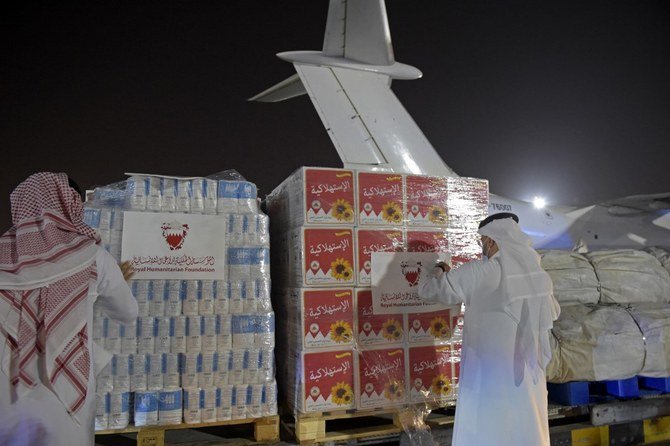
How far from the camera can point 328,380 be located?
3.88 m

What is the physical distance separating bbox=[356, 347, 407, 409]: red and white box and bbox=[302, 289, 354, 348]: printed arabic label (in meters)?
0.25

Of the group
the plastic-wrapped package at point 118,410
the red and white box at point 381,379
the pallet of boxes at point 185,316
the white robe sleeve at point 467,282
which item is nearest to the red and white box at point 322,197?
the pallet of boxes at point 185,316

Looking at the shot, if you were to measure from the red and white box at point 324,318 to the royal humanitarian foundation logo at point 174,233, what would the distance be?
1.04 meters

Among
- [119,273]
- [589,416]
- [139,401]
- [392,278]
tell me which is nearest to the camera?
[119,273]

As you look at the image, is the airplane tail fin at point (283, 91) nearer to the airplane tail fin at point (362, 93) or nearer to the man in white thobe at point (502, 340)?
the airplane tail fin at point (362, 93)

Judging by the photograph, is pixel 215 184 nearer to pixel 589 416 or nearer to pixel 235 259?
pixel 235 259

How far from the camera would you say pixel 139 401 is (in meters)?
3.59

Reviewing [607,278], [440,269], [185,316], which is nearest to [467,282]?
[440,269]

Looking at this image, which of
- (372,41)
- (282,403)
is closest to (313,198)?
(282,403)

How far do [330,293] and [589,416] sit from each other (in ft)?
10.2

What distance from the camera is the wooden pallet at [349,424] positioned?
379cm

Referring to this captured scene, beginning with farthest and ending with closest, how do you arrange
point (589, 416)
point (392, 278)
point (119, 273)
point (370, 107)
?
point (370, 107) < point (589, 416) < point (392, 278) < point (119, 273)

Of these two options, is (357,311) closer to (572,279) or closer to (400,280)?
(400,280)

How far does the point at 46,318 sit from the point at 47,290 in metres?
0.15
